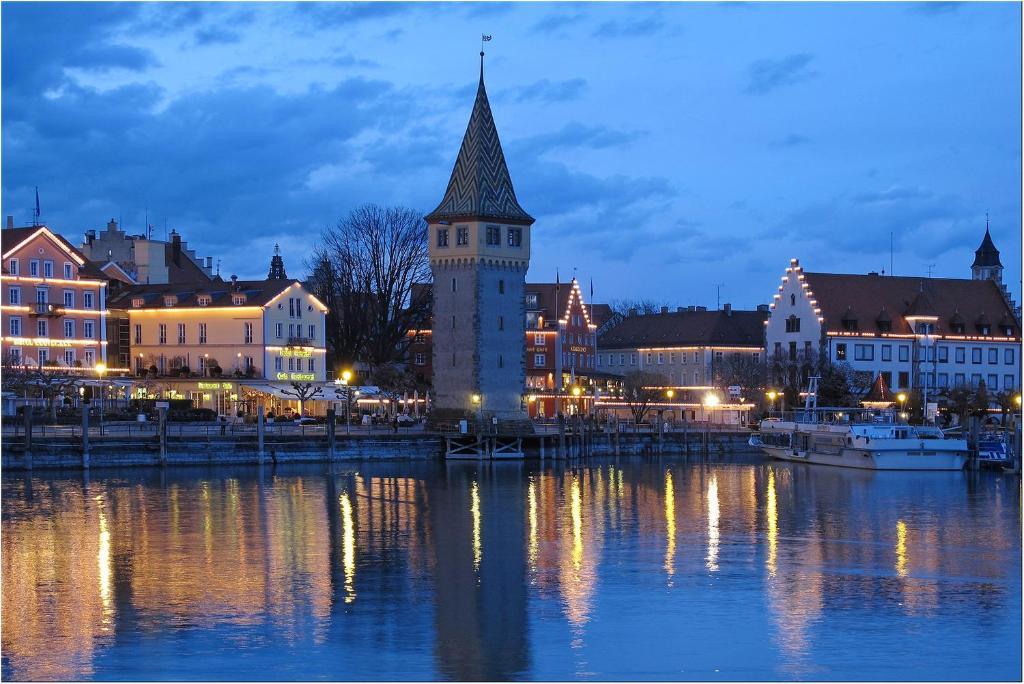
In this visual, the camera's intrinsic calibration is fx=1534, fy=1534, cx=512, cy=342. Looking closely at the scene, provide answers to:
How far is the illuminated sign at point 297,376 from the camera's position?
87.1m

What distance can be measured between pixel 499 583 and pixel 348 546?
7.25 m

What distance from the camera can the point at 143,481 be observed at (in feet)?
197

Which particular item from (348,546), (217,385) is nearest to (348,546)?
(348,546)

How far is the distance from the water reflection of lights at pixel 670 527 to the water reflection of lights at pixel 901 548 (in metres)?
5.56

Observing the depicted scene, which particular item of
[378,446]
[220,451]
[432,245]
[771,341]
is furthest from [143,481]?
[771,341]

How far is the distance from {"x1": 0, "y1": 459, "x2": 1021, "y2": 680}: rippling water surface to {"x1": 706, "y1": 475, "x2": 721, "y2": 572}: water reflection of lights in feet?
0.58

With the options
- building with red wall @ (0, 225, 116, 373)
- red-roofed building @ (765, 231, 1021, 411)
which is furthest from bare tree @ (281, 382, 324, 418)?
red-roofed building @ (765, 231, 1021, 411)

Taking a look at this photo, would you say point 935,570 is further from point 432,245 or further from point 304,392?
point 304,392

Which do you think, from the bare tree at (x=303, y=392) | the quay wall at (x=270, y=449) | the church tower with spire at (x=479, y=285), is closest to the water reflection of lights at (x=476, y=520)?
the quay wall at (x=270, y=449)

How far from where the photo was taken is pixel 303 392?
83188 millimetres

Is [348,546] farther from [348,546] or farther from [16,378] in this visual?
[16,378]

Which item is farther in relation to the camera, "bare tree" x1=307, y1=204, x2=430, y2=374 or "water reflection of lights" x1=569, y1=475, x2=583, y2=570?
"bare tree" x1=307, y1=204, x2=430, y2=374

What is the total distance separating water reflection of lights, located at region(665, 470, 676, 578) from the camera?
126 feet

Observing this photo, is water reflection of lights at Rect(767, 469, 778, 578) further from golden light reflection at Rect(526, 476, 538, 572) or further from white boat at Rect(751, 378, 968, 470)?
white boat at Rect(751, 378, 968, 470)
